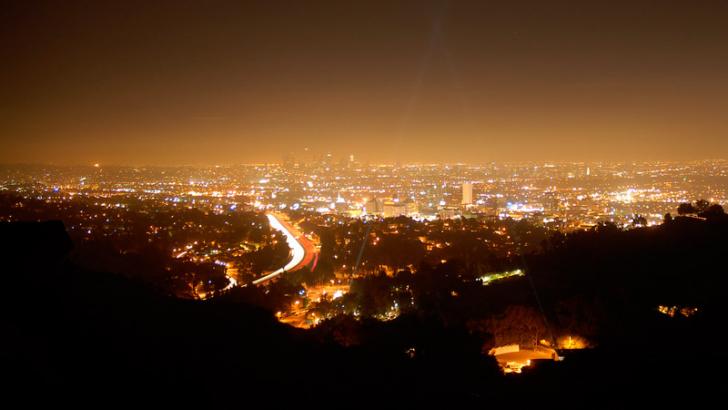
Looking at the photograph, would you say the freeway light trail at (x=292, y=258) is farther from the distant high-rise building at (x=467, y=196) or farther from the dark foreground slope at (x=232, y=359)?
the distant high-rise building at (x=467, y=196)

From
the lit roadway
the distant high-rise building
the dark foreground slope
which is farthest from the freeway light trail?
the distant high-rise building

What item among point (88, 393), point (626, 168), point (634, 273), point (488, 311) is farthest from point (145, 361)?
point (626, 168)

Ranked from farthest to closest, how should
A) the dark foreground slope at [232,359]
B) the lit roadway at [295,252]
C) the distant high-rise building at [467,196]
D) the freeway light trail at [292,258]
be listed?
the distant high-rise building at [467,196] → the lit roadway at [295,252] → the freeway light trail at [292,258] → the dark foreground slope at [232,359]

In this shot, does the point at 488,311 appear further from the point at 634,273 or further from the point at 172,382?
the point at 172,382

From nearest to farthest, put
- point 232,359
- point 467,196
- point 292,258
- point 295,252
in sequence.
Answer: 1. point 232,359
2. point 292,258
3. point 295,252
4. point 467,196

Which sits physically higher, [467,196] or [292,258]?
[467,196]

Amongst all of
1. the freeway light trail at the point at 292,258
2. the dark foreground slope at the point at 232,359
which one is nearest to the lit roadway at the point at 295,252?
the freeway light trail at the point at 292,258

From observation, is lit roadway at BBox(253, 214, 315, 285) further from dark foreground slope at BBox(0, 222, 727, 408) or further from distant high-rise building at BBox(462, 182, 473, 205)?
distant high-rise building at BBox(462, 182, 473, 205)

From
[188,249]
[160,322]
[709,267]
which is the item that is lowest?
[188,249]

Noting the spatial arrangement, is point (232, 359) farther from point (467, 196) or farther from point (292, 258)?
point (467, 196)

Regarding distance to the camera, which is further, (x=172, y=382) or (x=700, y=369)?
(x=700, y=369)

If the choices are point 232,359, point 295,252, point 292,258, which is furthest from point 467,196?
point 232,359
